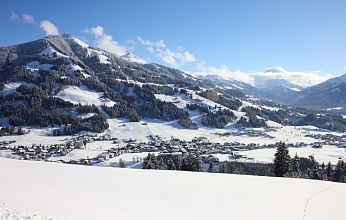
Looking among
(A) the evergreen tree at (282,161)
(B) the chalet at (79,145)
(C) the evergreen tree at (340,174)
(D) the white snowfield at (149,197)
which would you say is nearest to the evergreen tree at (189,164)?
(A) the evergreen tree at (282,161)

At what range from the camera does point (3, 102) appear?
176m

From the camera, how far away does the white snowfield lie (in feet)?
39.7

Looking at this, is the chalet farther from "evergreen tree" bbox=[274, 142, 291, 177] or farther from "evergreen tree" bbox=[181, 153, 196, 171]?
"evergreen tree" bbox=[274, 142, 291, 177]

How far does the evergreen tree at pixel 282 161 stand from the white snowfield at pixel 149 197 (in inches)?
799

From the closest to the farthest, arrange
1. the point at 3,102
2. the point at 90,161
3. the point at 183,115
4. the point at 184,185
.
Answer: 1. the point at 184,185
2. the point at 90,161
3. the point at 3,102
4. the point at 183,115

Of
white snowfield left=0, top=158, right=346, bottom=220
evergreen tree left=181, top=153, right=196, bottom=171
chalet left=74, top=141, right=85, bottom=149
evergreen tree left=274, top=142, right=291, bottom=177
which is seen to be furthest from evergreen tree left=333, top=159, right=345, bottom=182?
chalet left=74, top=141, right=85, bottom=149

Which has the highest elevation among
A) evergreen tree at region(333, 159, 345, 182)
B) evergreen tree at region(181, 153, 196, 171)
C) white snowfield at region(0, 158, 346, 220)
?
white snowfield at region(0, 158, 346, 220)

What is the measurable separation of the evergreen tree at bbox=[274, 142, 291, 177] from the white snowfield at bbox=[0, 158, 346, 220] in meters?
20.3

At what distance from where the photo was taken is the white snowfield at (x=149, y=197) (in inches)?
476

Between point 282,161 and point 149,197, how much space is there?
1367 inches

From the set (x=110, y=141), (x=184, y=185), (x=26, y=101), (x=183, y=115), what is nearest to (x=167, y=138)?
(x=110, y=141)

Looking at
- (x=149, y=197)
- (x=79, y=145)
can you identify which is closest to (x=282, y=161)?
(x=149, y=197)

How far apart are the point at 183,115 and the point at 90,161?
12018 centimetres

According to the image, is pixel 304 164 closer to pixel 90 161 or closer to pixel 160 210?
pixel 90 161
